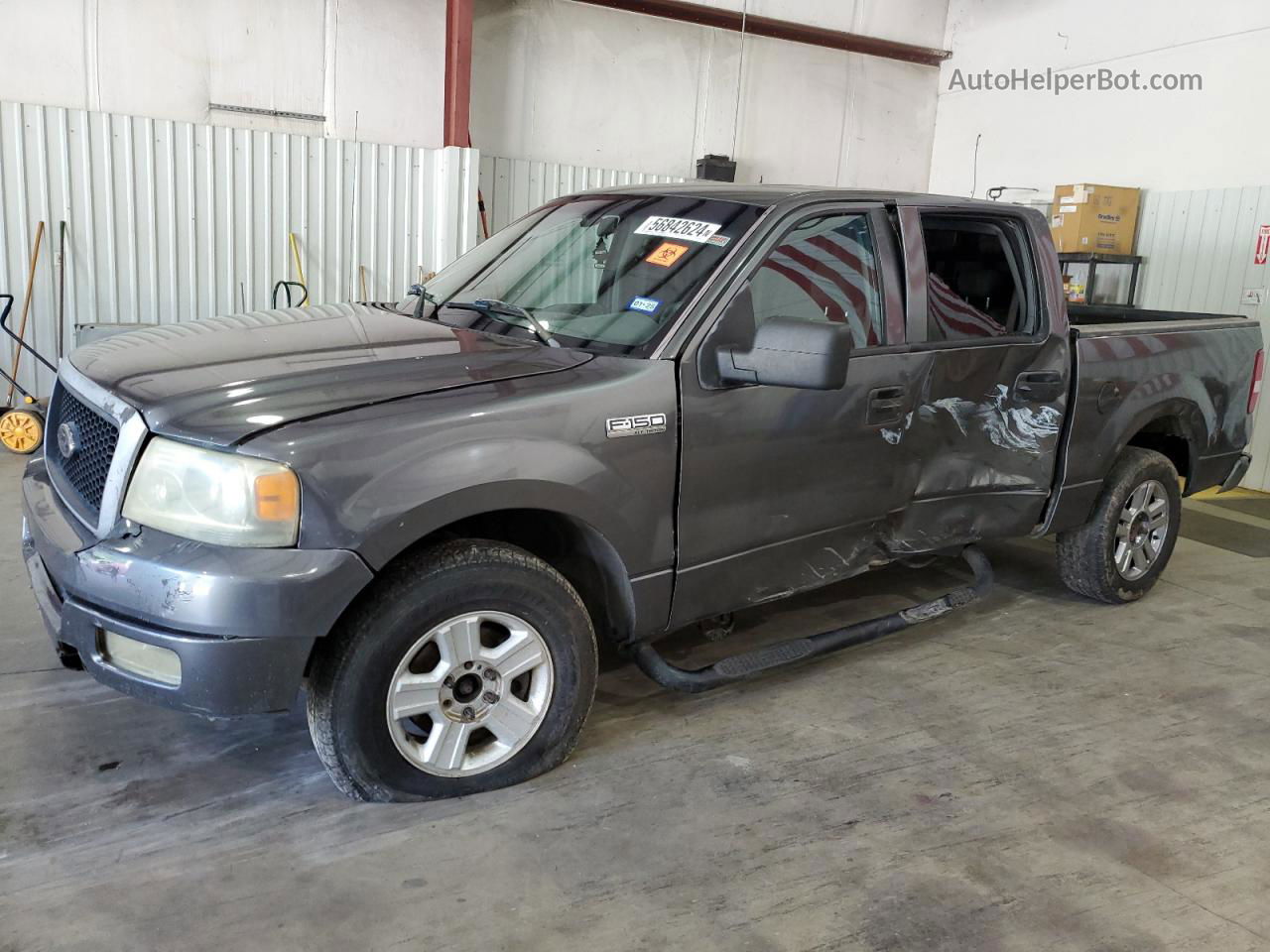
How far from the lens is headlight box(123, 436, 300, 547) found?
2.23 metres

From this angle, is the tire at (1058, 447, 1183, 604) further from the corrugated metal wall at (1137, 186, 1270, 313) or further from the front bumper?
the corrugated metal wall at (1137, 186, 1270, 313)

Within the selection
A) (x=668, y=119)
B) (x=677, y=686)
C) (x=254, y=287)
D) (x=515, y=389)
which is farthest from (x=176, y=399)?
(x=668, y=119)

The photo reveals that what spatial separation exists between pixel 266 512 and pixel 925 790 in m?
1.95

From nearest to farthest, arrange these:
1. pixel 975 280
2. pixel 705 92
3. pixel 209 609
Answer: pixel 209 609 < pixel 975 280 < pixel 705 92

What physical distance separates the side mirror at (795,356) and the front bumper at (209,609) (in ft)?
3.86

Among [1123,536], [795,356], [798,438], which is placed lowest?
[1123,536]

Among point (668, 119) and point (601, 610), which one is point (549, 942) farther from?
point (668, 119)

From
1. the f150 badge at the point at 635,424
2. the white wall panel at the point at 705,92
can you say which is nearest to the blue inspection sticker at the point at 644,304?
the f150 badge at the point at 635,424

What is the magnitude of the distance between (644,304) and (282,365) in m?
1.04

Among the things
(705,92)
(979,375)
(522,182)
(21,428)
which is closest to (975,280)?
(979,375)

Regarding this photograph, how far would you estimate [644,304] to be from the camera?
300 cm

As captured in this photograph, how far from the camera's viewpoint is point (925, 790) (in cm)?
290

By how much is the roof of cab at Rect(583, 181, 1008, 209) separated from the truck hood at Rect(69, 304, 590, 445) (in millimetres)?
826

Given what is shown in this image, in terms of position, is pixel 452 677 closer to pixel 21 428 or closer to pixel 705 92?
pixel 21 428
